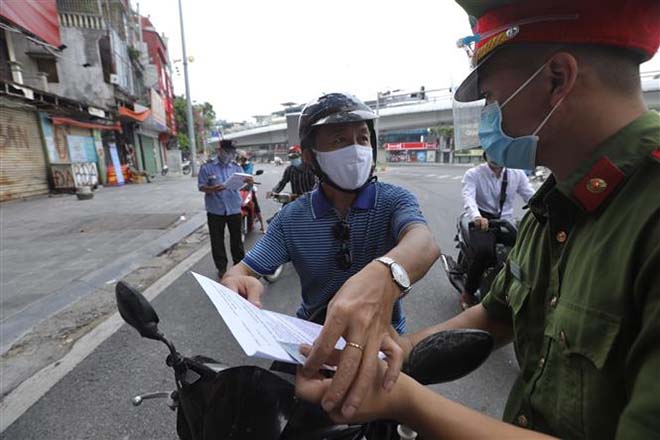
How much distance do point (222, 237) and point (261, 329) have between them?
14.8 ft

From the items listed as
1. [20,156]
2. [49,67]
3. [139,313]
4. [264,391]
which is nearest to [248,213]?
[139,313]

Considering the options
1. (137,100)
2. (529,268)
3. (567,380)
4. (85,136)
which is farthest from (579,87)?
(137,100)

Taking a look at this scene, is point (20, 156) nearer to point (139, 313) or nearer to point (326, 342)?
point (139, 313)

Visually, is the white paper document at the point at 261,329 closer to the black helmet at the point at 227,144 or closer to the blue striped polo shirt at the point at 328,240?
the blue striped polo shirt at the point at 328,240

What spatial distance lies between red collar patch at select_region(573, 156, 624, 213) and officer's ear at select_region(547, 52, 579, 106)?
0.18 m

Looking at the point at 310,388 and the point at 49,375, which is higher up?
the point at 310,388

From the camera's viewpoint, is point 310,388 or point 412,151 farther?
point 412,151

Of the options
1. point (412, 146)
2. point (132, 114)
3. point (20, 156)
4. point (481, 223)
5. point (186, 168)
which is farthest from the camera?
point (412, 146)

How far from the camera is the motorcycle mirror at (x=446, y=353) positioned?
84 cm

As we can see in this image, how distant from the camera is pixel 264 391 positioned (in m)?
0.94

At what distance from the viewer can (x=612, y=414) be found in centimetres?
68

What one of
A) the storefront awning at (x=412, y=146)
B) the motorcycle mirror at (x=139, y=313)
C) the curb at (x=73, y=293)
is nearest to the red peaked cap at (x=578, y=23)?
the motorcycle mirror at (x=139, y=313)

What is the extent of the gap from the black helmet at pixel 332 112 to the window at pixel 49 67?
62.6 ft

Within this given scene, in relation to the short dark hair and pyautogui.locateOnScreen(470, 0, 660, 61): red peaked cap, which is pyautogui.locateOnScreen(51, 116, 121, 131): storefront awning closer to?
pyautogui.locateOnScreen(470, 0, 660, 61): red peaked cap
